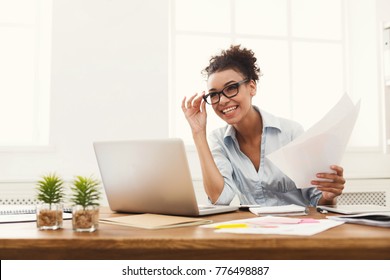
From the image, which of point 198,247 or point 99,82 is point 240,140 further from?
point 198,247

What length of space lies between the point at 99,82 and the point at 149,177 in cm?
161

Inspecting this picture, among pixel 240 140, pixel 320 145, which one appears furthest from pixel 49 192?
pixel 240 140

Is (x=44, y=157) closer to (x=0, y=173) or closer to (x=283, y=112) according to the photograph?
(x=0, y=173)

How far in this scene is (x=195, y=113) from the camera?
1866 mm

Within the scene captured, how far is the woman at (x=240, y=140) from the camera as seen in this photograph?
1.76 meters

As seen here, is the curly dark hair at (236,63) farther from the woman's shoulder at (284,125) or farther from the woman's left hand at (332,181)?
the woman's left hand at (332,181)

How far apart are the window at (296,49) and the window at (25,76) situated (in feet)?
2.82

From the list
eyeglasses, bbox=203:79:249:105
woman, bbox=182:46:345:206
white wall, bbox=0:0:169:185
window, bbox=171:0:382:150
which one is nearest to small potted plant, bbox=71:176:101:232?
woman, bbox=182:46:345:206

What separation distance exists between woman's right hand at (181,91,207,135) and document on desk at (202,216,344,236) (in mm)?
899

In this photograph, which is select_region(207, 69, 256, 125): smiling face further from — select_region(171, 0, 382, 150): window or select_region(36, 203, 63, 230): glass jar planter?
select_region(36, 203, 63, 230): glass jar planter

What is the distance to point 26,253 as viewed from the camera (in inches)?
28.1

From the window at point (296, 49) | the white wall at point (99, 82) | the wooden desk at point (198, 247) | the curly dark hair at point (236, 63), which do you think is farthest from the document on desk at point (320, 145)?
the window at point (296, 49)

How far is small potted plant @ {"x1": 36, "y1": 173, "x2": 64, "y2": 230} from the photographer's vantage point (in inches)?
33.3
